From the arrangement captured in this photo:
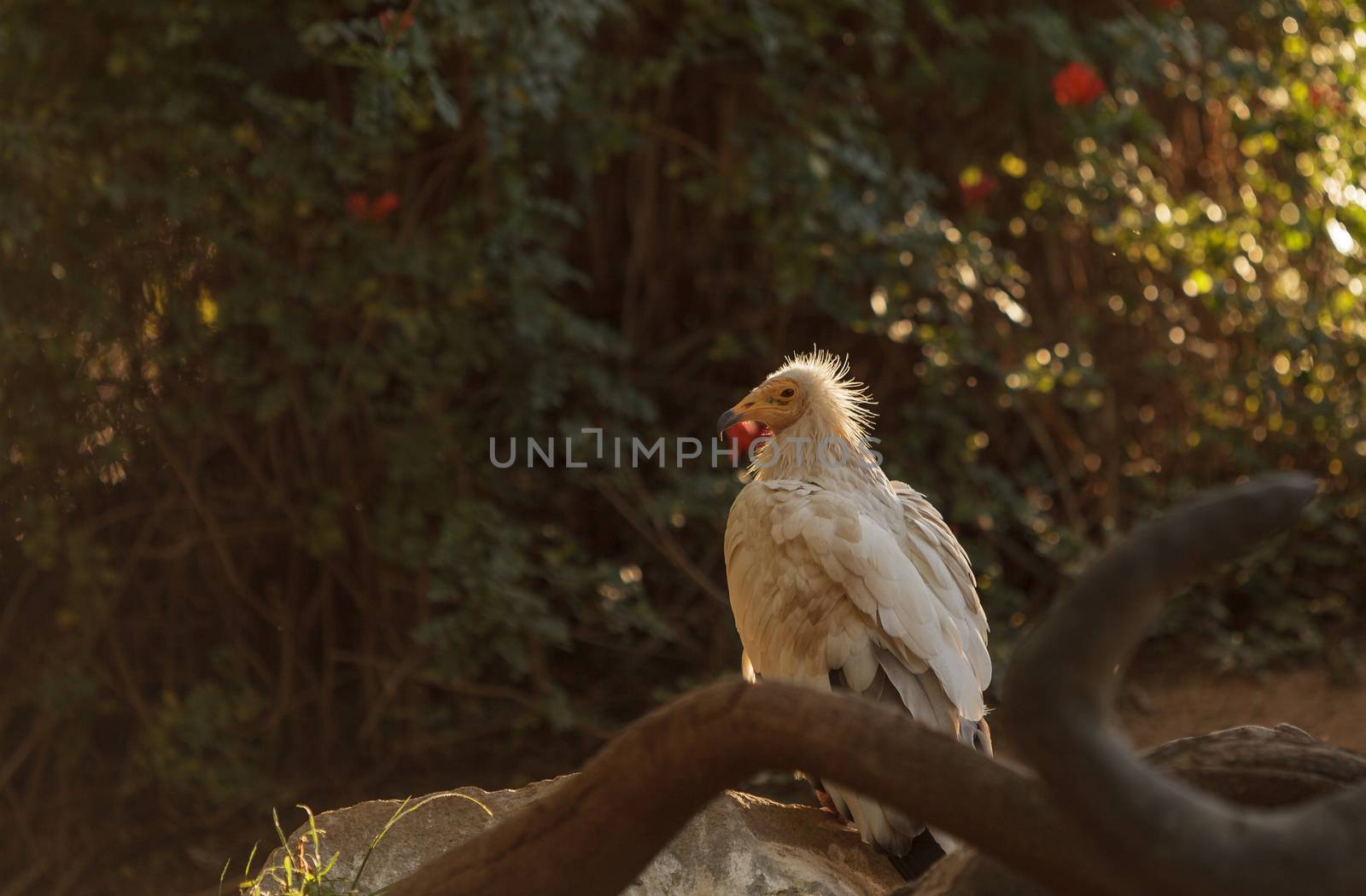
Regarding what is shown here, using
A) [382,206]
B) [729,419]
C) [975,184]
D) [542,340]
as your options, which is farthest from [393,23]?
[975,184]

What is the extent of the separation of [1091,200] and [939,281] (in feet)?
2.70

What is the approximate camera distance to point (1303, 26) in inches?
200

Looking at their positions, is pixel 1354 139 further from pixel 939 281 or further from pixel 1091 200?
pixel 939 281

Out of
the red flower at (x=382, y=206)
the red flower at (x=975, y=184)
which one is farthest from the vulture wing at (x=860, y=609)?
the red flower at (x=975, y=184)

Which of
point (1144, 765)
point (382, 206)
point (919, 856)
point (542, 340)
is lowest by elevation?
point (919, 856)

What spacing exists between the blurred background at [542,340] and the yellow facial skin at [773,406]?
3.70ft

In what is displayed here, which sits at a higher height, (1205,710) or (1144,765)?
(1144,765)

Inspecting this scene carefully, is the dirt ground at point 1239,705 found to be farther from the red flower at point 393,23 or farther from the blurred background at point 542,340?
the red flower at point 393,23

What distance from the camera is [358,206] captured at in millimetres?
3930

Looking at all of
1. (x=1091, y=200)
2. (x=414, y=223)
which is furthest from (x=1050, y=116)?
(x=414, y=223)

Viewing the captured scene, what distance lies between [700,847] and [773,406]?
99 centimetres

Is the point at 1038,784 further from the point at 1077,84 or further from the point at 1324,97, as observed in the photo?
the point at 1324,97

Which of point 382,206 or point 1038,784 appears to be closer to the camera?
point 1038,784

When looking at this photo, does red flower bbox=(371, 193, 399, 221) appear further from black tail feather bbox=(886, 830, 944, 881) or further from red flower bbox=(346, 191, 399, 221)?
black tail feather bbox=(886, 830, 944, 881)
